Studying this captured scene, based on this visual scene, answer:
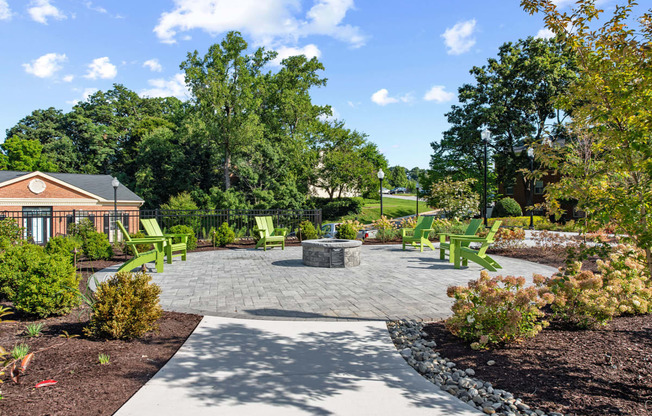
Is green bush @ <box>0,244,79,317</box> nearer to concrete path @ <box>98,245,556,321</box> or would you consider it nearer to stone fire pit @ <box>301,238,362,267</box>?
concrete path @ <box>98,245,556,321</box>

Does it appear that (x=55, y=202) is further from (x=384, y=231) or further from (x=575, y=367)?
(x=575, y=367)

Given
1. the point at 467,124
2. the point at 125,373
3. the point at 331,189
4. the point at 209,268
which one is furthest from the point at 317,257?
the point at 331,189

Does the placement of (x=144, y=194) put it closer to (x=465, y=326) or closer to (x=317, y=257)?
(x=317, y=257)

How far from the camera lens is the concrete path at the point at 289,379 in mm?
2823

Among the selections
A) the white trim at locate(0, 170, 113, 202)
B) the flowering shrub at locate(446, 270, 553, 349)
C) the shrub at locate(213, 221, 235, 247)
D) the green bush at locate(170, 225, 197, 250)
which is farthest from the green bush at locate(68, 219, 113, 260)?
the white trim at locate(0, 170, 113, 202)

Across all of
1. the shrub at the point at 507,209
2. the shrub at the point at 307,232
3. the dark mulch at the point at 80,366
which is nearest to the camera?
the dark mulch at the point at 80,366

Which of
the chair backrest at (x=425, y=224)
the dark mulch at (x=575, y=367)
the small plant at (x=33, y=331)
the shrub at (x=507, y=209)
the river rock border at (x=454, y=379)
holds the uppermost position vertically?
the shrub at (x=507, y=209)

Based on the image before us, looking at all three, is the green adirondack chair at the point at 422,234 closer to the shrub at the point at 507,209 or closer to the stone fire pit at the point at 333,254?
the stone fire pit at the point at 333,254

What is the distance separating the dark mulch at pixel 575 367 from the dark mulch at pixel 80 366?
286 centimetres

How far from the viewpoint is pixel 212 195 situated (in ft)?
94.2

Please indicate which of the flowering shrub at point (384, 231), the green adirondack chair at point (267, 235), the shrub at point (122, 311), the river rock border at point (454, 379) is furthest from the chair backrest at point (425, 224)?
the shrub at point (122, 311)

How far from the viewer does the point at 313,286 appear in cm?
719

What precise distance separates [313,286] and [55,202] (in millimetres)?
24973

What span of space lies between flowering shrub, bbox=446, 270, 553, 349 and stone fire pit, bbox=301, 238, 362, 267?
537cm
